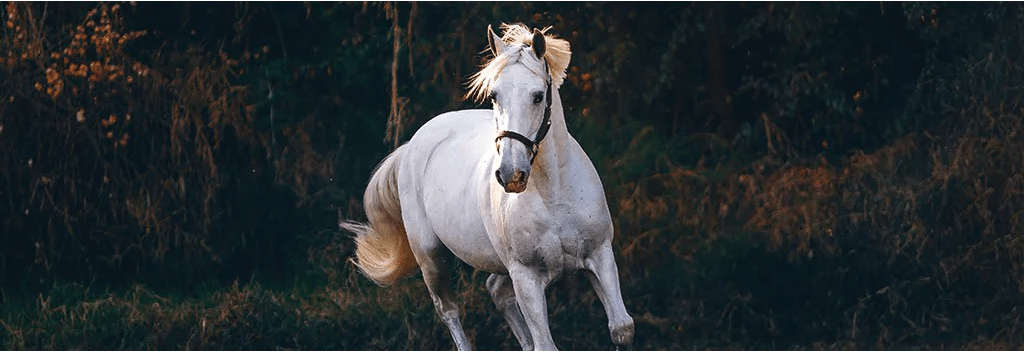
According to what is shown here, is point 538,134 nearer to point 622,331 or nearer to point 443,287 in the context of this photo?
point 622,331

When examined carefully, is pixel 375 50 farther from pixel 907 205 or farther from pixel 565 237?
pixel 565 237

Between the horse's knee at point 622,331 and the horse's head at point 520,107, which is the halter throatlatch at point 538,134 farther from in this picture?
the horse's knee at point 622,331

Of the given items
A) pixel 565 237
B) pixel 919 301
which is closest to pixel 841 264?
pixel 919 301

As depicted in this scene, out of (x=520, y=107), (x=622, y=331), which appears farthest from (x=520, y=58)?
(x=622, y=331)

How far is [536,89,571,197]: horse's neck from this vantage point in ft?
19.0

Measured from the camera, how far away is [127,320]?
9195 mm

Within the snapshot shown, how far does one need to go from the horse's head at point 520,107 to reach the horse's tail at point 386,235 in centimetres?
209

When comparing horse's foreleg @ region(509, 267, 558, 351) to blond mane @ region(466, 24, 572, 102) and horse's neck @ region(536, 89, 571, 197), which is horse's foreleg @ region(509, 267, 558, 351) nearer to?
horse's neck @ region(536, 89, 571, 197)

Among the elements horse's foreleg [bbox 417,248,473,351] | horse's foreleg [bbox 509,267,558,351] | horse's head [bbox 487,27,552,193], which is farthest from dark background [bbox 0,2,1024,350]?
horse's head [bbox 487,27,552,193]

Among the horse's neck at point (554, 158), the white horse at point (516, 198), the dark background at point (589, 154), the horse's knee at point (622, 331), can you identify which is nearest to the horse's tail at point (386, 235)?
the white horse at point (516, 198)

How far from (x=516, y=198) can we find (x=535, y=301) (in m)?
0.42

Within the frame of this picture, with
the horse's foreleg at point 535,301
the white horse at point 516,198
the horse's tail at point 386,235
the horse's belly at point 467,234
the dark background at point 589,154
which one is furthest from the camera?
the dark background at point 589,154

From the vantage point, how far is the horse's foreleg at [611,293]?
18.9 ft

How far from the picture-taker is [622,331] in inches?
227
